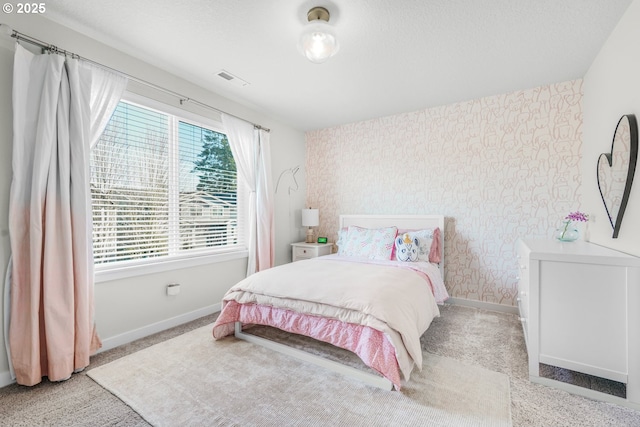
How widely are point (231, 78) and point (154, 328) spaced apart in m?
2.49

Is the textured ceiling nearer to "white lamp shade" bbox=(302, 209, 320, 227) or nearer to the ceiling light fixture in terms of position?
the ceiling light fixture

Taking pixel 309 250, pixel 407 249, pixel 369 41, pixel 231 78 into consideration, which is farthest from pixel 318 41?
pixel 309 250

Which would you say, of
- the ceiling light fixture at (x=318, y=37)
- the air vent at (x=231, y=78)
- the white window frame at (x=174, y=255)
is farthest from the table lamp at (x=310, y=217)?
the ceiling light fixture at (x=318, y=37)

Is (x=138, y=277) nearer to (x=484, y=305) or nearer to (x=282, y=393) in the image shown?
(x=282, y=393)

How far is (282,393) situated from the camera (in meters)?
1.74

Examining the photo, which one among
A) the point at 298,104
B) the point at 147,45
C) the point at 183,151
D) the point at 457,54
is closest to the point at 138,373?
the point at 183,151

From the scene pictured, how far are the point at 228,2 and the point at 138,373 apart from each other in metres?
2.54

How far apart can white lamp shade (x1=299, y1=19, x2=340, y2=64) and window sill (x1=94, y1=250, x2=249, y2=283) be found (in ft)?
7.30

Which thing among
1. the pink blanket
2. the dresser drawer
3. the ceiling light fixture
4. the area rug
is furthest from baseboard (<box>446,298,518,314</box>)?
the ceiling light fixture

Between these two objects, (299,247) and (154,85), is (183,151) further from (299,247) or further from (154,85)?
(299,247)

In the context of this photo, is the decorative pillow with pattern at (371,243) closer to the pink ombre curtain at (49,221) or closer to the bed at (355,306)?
the bed at (355,306)

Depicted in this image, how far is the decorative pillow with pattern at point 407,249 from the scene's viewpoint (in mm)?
2979

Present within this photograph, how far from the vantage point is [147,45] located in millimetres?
2270

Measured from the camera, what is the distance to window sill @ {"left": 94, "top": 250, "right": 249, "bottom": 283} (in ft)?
7.43
